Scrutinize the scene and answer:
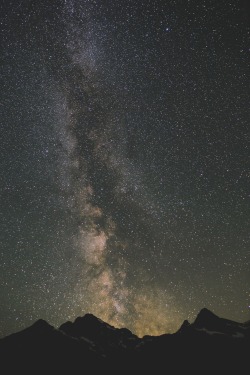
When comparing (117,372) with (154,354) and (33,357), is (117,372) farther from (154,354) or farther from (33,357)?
(33,357)

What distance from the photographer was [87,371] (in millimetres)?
48312

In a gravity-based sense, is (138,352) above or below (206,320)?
below

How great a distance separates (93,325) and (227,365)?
104ft

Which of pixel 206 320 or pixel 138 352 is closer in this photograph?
pixel 138 352

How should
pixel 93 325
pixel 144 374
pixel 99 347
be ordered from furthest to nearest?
1. pixel 93 325
2. pixel 99 347
3. pixel 144 374

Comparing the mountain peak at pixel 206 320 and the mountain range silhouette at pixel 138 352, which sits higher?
the mountain peak at pixel 206 320

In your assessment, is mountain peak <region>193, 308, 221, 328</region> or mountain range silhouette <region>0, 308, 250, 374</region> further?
mountain peak <region>193, 308, 221, 328</region>

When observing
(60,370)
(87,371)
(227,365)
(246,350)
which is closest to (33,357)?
(60,370)

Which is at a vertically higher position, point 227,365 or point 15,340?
point 227,365

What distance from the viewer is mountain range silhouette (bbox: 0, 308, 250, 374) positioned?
148 feet

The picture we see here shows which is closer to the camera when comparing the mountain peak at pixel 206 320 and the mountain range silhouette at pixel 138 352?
the mountain range silhouette at pixel 138 352

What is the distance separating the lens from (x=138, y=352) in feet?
176

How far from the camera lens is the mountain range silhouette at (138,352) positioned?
4519 centimetres

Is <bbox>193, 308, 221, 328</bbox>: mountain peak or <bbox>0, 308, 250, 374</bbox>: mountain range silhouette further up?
<bbox>193, 308, 221, 328</bbox>: mountain peak
